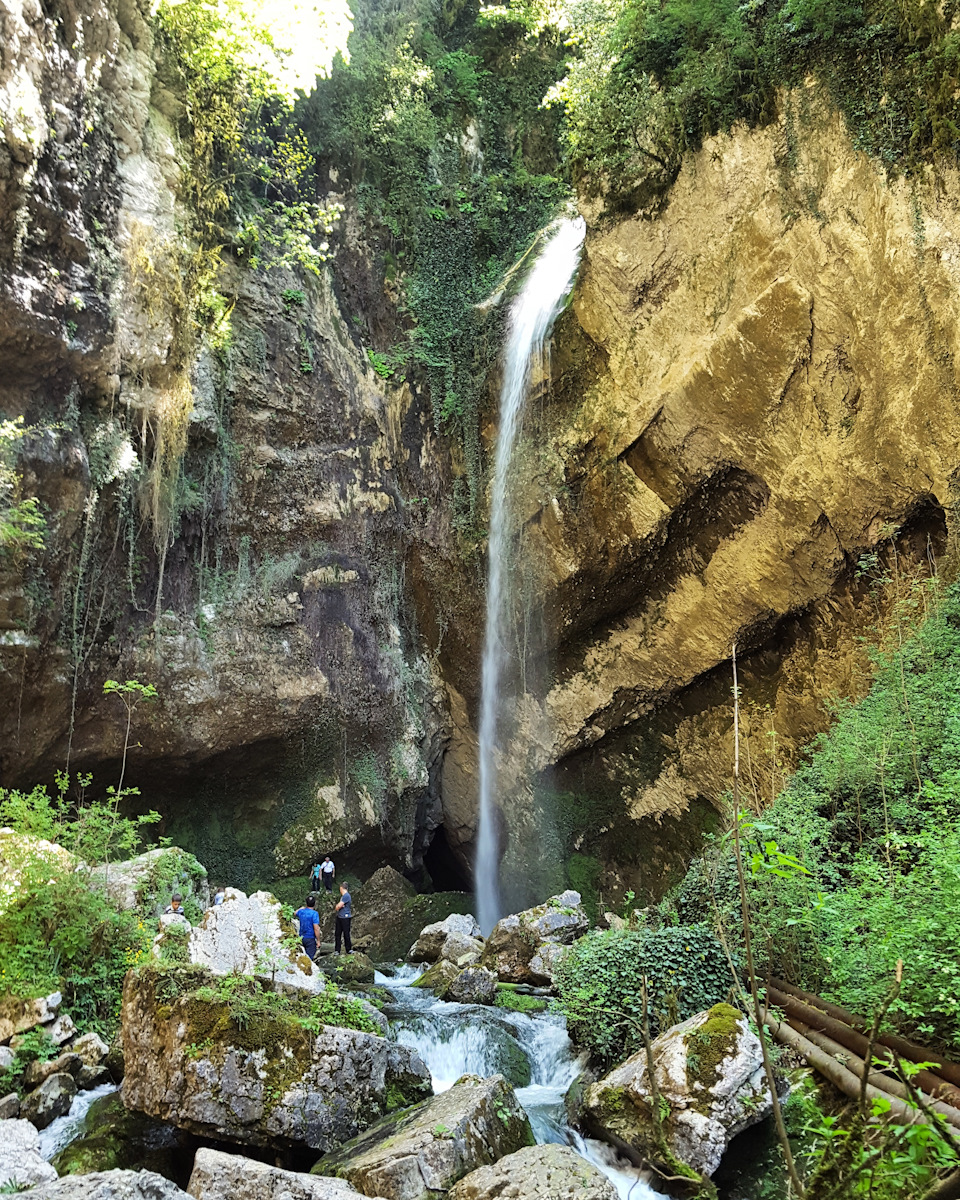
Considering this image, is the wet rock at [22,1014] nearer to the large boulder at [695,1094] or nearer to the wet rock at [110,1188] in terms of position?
the wet rock at [110,1188]

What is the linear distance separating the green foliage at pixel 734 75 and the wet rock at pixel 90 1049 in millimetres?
11827

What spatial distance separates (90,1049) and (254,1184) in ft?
10.7

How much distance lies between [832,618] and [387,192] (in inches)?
493

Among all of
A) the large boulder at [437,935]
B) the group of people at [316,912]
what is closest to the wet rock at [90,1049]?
the group of people at [316,912]

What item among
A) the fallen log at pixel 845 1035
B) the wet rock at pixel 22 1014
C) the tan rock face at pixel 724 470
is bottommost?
the fallen log at pixel 845 1035

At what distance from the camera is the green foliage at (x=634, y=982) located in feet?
20.0

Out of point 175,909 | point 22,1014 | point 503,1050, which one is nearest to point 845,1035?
point 503,1050

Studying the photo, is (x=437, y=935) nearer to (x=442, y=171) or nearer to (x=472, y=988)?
(x=472, y=988)

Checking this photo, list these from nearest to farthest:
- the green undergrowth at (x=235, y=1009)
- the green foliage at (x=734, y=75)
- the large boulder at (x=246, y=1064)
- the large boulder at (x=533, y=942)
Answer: the large boulder at (x=246, y=1064) < the green undergrowth at (x=235, y=1009) < the green foliage at (x=734, y=75) < the large boulder at (x=533, y=942)

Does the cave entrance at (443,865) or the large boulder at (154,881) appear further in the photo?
the cave entrance at (443,865)

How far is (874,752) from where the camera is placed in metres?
7.05

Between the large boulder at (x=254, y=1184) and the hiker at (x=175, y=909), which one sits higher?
the hiker at (x=175, y=909)

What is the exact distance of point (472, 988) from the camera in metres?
8.65

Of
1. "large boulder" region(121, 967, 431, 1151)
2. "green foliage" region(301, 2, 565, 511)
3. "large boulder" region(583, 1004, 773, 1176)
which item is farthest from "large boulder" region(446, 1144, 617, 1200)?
"green foliage" region(301, 2, 565, 511)
